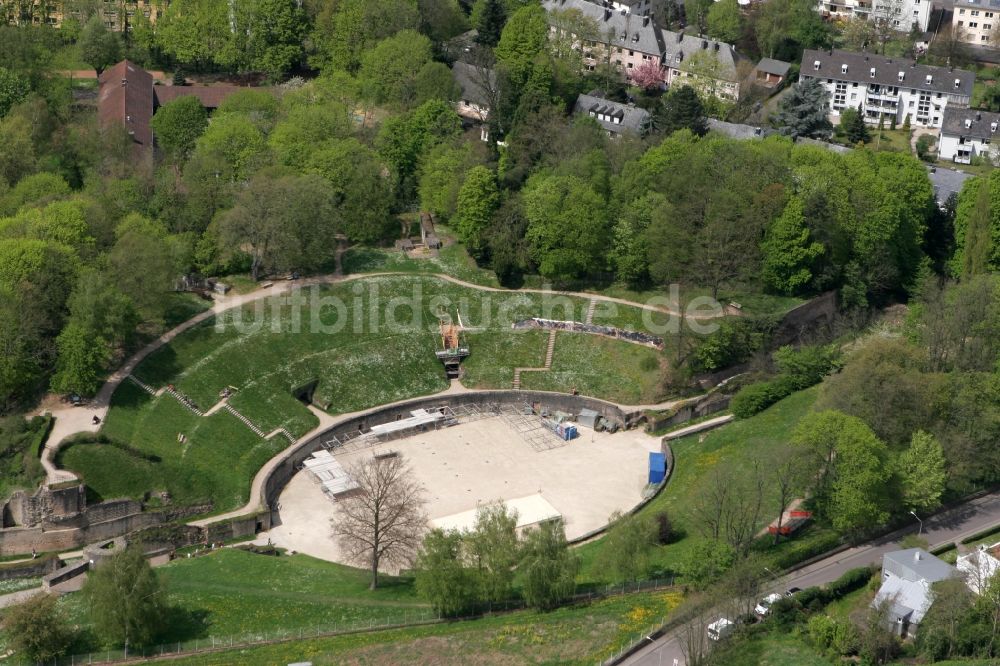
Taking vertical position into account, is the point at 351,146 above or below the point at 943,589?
above

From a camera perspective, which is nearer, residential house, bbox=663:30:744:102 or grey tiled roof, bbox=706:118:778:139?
grey tiled roof, bbox=706:118:778:139

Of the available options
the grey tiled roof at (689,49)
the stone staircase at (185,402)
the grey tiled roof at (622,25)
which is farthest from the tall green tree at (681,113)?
the stone staircase at (185,402)

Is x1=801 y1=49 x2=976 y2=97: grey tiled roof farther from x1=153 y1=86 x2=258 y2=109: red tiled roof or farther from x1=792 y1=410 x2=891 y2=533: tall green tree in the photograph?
x1=792 y1=410 x2=891 y2=533: tall green tree

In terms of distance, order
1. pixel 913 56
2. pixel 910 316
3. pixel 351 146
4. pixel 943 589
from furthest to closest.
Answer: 1. pixel 913 56
2. pixel 351 146
3. pixel 910 316
4. pixel 943 589

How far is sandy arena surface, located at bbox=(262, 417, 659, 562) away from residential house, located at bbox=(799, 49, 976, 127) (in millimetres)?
52422

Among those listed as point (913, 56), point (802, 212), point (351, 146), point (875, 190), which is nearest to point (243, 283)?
point (351, 146)

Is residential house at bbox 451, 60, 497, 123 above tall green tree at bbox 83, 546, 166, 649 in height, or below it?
above

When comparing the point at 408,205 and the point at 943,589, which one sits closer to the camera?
the point at 943,589

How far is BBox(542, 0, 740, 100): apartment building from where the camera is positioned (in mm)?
134500

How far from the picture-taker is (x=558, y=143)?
378 feet

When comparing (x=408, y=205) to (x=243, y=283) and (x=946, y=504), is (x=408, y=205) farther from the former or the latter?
(x=946, y=504)

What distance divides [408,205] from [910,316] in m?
41.4

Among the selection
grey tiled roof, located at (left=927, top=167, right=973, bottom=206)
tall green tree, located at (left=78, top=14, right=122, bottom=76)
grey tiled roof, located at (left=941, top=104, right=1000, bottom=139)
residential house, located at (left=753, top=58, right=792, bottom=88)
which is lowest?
grey tiled roof, located at (left=927, top=167, right=973, bottom=206)

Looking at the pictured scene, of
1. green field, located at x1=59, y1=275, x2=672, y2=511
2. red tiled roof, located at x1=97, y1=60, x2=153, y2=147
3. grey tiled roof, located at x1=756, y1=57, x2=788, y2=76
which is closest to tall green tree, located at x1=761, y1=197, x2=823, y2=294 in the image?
green field, located at x1=59, y1=275, x2=672, y2=511
